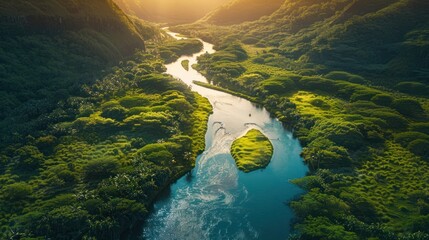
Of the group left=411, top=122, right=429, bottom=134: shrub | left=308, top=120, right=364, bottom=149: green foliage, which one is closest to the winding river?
left=308, top=120, right=364, bottom=149: green foliage

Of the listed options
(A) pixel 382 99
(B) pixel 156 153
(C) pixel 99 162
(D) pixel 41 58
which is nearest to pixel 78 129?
(C) pixel 99 162

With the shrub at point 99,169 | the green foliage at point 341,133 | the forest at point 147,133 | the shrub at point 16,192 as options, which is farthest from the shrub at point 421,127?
the shrub at point 16,192

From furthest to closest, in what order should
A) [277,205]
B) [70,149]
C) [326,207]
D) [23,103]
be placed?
[23,103] → [70,149] → [277,205] → [326,207]

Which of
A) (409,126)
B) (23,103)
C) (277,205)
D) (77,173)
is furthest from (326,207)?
(23,103)

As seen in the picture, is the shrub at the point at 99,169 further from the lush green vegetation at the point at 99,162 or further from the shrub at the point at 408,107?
the shrub at the point at 408,107

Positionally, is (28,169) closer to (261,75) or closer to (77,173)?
(77,173)

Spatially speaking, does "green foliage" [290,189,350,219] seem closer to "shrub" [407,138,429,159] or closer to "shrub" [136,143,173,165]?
"shrub" [136,143,173,165]
